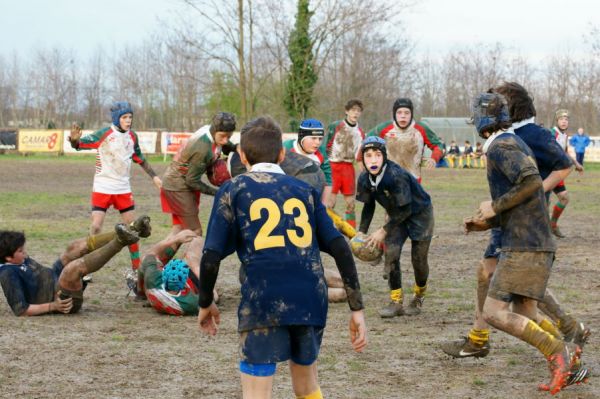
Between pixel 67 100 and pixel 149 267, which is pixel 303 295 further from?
pixel 67 100

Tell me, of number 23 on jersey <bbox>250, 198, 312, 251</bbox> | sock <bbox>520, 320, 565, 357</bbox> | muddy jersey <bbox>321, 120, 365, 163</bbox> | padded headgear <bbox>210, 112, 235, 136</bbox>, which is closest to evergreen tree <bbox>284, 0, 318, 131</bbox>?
muddy jersey <bbox>321, 120, 365, 163</bbox>

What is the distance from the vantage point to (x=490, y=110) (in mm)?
5699

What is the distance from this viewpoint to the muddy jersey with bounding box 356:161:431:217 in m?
8.04

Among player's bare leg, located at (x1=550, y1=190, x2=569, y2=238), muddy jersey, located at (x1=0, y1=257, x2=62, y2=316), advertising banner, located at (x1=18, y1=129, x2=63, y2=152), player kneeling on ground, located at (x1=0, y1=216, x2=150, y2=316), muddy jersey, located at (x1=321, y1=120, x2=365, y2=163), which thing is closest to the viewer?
player kneeling on ground, located at (x1=0, y1=216, x2=150, y2=316)

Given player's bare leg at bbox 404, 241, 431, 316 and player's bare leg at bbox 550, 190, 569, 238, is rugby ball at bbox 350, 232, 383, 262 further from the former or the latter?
player's bare leg at bbox 550, 190, 569, 238

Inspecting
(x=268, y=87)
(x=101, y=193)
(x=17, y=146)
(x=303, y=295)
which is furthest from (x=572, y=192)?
(x=17, y=146)

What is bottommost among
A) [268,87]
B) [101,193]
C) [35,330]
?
[35,330]

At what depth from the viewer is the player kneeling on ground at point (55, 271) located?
7.57 metres

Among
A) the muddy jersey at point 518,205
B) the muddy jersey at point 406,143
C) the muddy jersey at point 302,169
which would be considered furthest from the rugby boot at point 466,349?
the muddy jersey at point 406,143

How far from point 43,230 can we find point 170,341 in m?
7.79

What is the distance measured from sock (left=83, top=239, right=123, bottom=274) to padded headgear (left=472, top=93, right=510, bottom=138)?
133 inches

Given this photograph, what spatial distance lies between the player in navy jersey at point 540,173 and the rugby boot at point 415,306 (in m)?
1.88

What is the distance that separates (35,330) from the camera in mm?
7512

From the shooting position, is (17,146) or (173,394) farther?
(17,146)
